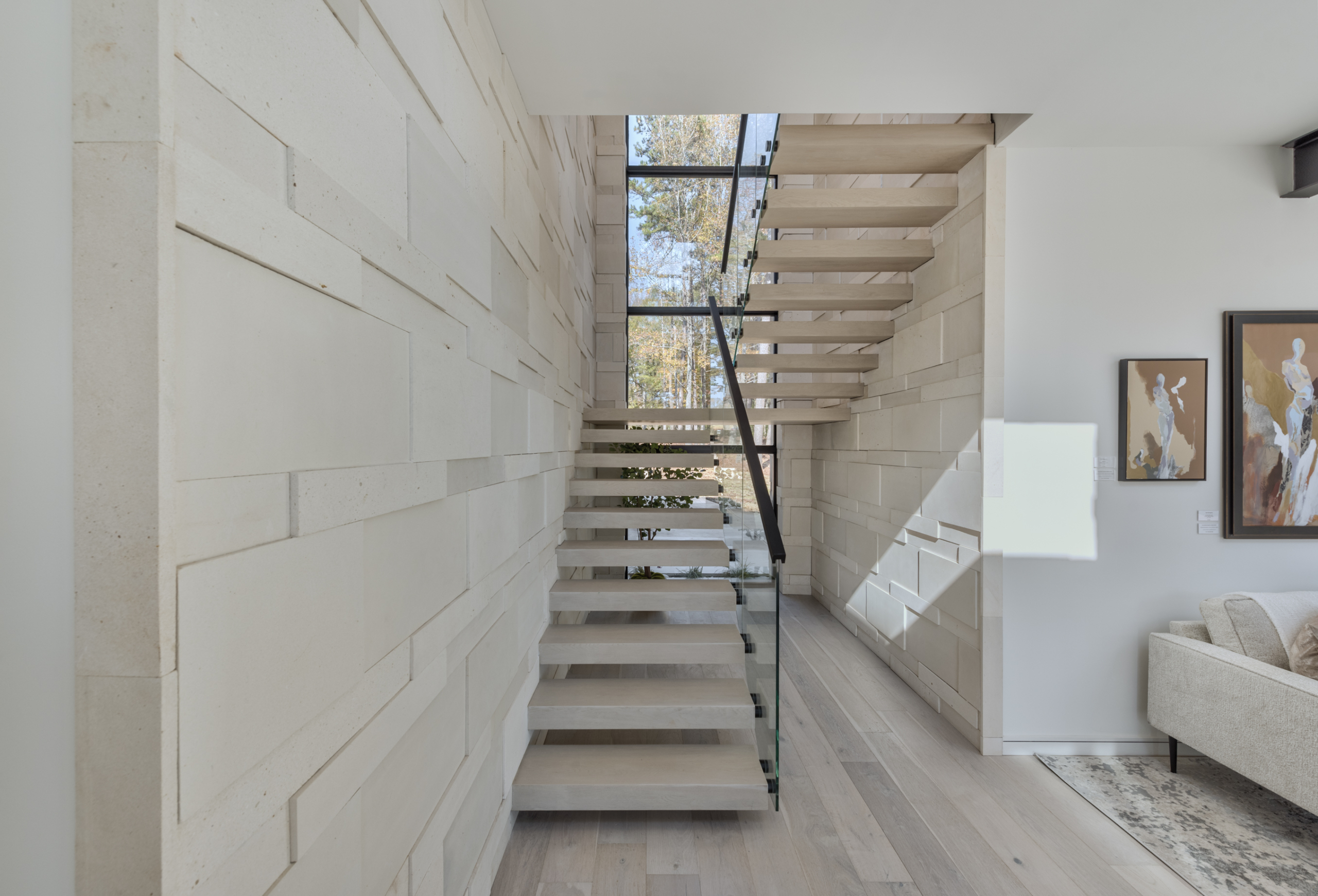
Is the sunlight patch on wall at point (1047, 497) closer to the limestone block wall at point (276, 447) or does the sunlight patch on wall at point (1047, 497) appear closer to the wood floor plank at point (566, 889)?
the wood floor plank at point (566, 889)

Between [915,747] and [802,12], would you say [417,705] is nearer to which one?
[802,12]

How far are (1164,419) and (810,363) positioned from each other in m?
1.97

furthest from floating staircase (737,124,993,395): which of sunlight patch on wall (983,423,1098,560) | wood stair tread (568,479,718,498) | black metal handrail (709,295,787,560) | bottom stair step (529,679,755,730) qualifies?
bottom stair step (529,679,755,730)

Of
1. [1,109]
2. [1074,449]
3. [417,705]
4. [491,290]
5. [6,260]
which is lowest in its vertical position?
[417,705]

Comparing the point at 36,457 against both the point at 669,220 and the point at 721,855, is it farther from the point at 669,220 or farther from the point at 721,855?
the point at 669,220

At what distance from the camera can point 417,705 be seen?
4.28 ft

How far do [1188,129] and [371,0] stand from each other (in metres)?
3.50

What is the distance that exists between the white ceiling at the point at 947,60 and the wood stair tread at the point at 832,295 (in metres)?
0.99

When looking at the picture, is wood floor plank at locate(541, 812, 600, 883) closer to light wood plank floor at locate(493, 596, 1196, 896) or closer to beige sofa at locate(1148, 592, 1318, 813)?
light wood plank floor at locate(493, 596, 1196, 896)

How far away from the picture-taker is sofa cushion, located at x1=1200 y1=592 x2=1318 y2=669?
97.7 inches

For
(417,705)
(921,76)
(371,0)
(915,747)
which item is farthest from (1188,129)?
(417,705)

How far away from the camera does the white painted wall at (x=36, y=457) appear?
0.59 metres

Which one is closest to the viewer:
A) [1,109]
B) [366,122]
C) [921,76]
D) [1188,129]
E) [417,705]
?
[1,109]

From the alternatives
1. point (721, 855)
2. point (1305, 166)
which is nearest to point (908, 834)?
point (721, 855)
